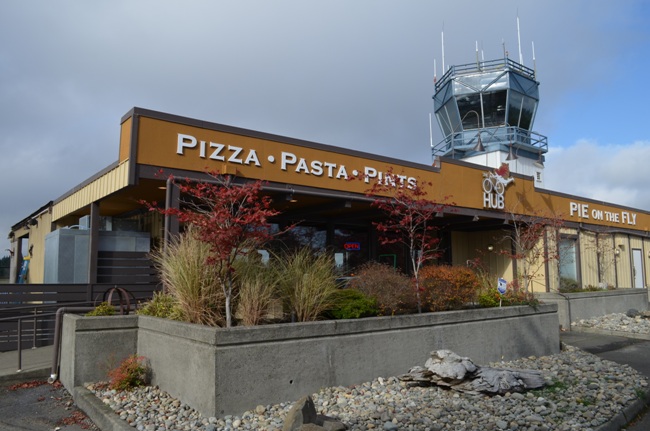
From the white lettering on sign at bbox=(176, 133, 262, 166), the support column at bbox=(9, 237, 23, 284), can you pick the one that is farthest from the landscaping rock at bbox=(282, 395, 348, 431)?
the support column at bbox=(9, 237, 23, 284)

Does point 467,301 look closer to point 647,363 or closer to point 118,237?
point 647,363

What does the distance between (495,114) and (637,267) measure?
15074 millimetres

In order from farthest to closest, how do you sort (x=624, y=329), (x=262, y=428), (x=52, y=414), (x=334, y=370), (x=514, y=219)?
(x=514, y=219)
(x=624, y=329)
(x=334, y=370)
(x=52, y=414)
(x=262, y=428)

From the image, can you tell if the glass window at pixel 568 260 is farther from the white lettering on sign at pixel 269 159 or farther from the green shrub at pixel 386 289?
the green shrub at pixel 386 289

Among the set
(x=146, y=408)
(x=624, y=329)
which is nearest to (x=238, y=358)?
(x=146, y=408)

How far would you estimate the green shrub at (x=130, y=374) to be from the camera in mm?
6531

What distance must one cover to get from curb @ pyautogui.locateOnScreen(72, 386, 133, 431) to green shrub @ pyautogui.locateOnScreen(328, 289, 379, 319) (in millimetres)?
3122

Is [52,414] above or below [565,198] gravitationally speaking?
below

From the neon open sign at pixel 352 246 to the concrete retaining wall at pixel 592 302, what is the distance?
238 inches

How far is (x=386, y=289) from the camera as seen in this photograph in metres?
8.12

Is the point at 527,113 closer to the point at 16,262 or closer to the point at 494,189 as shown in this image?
the point at 494,189

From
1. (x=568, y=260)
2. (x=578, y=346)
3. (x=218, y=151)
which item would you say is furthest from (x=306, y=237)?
(x=568, y=260)

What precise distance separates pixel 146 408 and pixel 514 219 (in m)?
14.3

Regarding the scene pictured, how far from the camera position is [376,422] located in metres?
5.46
